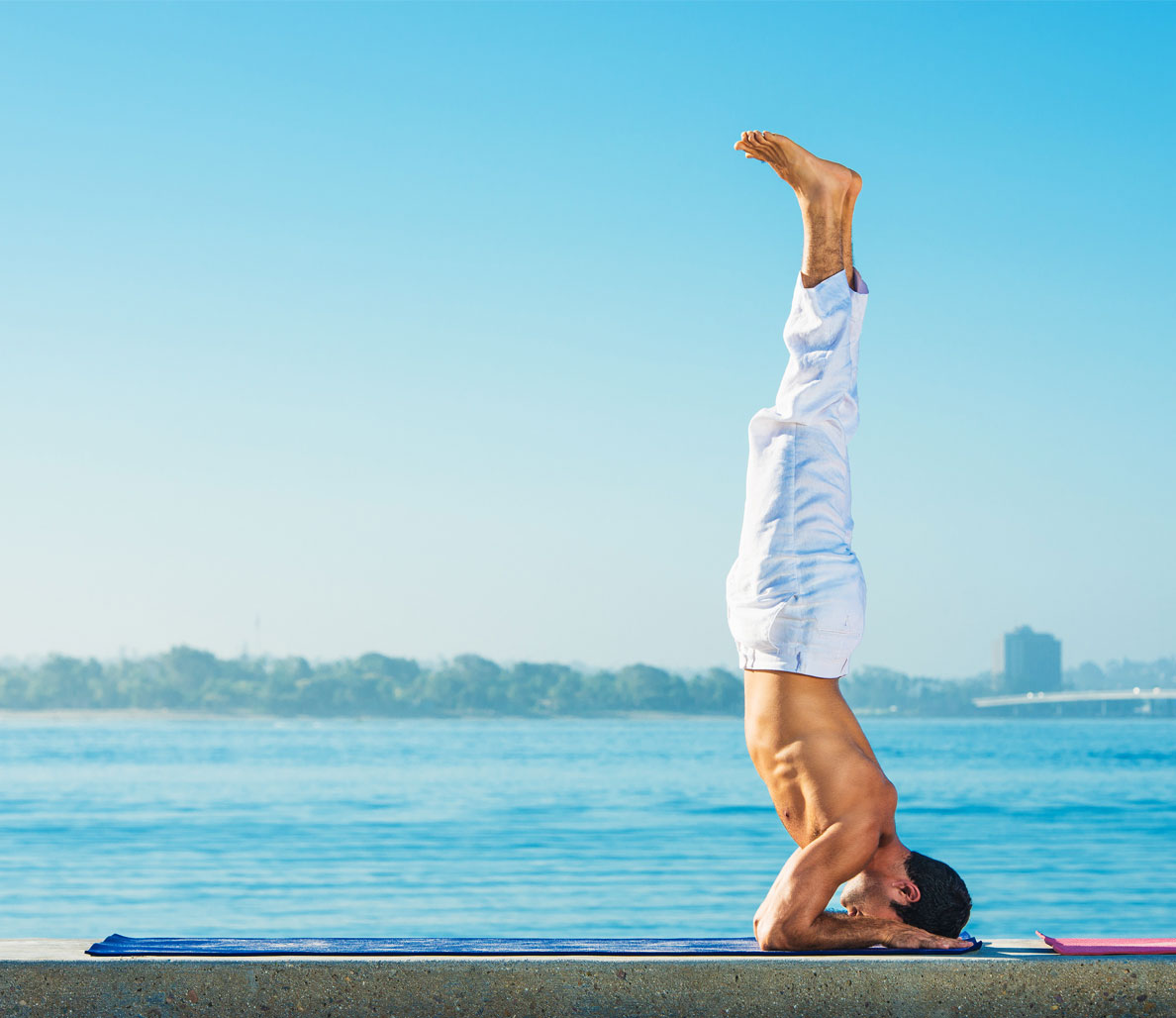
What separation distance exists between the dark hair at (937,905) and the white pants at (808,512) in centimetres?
75

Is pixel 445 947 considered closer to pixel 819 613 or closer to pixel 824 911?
pixel 824 911

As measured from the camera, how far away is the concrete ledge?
163 inches

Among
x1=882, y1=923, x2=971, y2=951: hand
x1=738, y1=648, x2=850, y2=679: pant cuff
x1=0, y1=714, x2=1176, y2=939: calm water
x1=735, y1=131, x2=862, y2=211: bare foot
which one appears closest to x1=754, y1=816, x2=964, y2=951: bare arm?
x1=882, y1=923, x2=971, y2=951: hand

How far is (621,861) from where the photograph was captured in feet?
92.6

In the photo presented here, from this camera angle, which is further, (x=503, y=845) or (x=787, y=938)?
(x=503, y=845)

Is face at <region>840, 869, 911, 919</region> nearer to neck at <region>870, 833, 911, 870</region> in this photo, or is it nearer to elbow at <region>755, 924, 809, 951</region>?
neck at <region>870, 833, 911, 870</region>

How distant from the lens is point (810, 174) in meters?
4.92

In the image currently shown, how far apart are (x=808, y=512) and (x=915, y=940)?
1467 mm

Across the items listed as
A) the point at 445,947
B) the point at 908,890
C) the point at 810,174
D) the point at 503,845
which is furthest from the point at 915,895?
the point at 503,845

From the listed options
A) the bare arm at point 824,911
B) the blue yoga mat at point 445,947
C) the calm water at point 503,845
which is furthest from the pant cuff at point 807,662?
the calm water at point 503,845

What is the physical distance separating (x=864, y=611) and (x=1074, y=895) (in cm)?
2060

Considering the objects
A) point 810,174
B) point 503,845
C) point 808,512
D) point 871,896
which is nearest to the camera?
point 871,896

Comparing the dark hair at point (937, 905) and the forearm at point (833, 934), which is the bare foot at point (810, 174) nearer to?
the dark hair at point (937, 905)

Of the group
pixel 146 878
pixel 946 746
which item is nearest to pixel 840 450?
pixel 146 878
